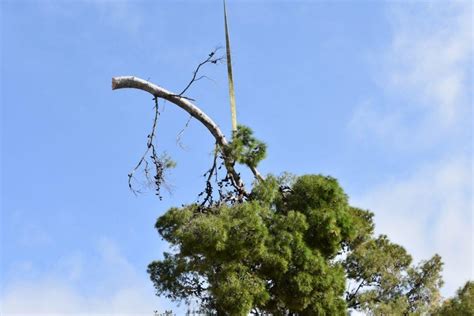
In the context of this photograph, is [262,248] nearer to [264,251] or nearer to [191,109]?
[264,251]

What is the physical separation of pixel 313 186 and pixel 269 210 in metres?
0.63

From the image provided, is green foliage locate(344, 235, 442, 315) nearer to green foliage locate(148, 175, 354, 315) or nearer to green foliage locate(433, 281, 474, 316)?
green foliage locate(433, 281, 474, 316)

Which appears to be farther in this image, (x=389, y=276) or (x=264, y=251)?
(x=389, y=276)

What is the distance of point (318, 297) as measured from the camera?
7.36 meters

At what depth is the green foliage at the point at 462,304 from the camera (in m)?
9.29

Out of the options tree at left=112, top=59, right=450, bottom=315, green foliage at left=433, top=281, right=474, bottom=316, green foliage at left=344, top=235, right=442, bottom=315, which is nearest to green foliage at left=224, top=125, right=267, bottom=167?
tree at left=112, top=59, right=450, bottom=315

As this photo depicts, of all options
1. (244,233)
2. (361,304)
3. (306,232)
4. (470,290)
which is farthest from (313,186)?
(361,304)

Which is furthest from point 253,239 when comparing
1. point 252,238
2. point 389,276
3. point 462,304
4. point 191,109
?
point 389,276

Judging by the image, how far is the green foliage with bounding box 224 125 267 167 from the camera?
7352 millimetres

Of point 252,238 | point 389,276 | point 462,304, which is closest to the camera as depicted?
point 252,238

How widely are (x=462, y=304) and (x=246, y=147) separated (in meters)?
4.10

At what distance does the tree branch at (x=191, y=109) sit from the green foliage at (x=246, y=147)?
2.8 inches

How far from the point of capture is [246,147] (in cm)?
743

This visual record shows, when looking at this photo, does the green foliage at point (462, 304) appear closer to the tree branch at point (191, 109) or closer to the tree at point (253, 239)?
the tree at point (253, 239)
